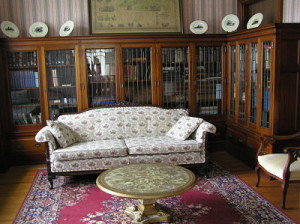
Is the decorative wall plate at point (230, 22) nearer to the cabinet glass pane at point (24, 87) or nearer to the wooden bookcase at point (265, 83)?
the wooden bookcase at point (265, 83)

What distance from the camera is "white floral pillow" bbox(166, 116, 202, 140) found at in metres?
4.27

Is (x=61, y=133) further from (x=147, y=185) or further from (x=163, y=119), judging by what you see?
(x=147, y=185)

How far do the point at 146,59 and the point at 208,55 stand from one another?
926 millimetres

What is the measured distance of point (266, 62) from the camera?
4121 mm

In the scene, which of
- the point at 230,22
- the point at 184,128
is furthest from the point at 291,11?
the point at 184,128

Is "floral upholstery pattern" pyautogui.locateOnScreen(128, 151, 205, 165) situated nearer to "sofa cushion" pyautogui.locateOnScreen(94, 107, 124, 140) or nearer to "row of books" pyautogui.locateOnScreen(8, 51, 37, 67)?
"sofa cushion" pyautogui.locateOnScreen(94, 107, 124, 140)

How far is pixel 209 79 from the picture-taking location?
16.9 feet

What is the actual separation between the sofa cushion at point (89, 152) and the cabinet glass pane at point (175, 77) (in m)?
1.33

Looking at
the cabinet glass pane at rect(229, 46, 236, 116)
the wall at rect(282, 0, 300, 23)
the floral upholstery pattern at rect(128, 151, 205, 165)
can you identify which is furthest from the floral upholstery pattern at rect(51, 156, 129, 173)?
the wall at rect(282, 0, 300, 23)

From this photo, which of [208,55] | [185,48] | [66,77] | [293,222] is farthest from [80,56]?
[293,222]

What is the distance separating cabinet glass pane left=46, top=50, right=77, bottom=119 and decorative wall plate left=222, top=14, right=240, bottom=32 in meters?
2.31

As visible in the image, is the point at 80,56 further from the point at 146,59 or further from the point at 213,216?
the point at 213,216

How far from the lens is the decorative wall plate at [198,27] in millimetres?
5250

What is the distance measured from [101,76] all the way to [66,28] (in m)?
0.86
